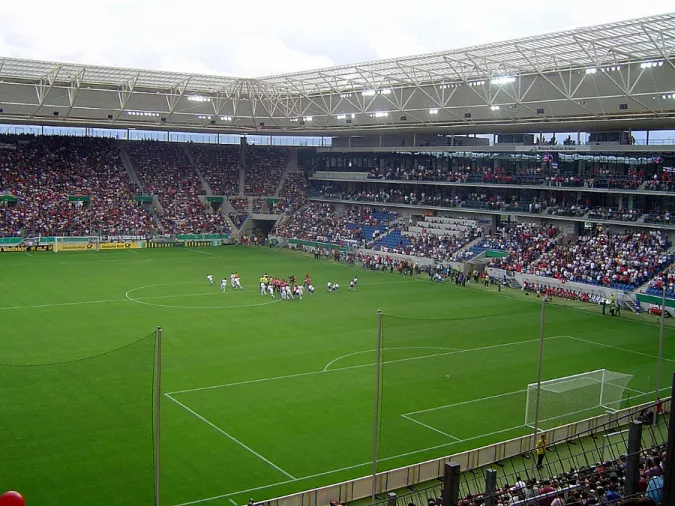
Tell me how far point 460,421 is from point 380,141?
45.4m

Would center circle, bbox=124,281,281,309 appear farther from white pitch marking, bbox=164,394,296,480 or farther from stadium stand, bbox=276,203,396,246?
stadium stand, bbox=276,203,396,246

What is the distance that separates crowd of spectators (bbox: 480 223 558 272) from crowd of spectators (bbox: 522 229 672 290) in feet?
2.15

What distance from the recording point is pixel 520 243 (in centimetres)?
4778

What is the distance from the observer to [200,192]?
65.1m

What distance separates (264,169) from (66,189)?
19.4 meters

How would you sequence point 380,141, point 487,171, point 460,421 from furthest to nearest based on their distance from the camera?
point 380,141 < point 487,171 < point 460,421

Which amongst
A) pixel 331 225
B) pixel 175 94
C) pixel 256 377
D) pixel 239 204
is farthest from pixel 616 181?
pixel 239 204

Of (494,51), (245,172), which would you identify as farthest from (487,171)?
(245,172)

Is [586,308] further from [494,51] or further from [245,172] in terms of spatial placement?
[245,172]

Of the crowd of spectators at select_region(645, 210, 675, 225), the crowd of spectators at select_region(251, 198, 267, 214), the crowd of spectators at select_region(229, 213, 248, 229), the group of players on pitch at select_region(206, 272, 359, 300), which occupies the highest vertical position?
the crowd of spectators at select_region(645, 210, 675, 225)

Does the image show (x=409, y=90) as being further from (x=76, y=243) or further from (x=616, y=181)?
(x=76, y=243)

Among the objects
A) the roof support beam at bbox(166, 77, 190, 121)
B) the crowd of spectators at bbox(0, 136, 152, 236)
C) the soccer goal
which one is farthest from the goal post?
the soccer goal

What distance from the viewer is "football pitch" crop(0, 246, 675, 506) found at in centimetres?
1656

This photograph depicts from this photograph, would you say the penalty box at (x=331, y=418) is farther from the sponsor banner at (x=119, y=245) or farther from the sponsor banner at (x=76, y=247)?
the sponsor banner at (x=119, y=245)
